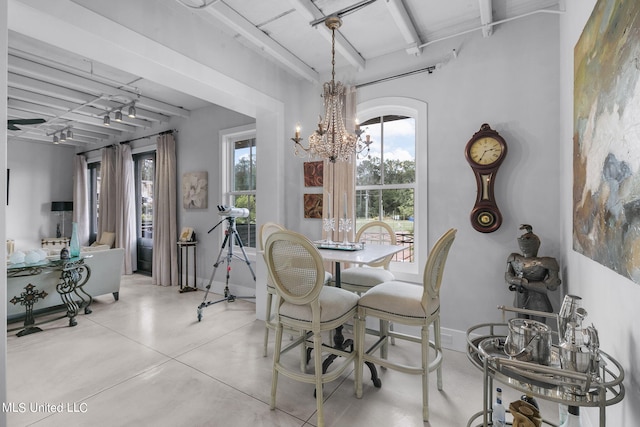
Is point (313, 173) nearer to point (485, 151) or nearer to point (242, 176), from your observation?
point (242, 176)

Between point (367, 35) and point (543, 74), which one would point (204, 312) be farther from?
point (543, 74)

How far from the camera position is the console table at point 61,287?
332 cm

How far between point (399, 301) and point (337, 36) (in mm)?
2428

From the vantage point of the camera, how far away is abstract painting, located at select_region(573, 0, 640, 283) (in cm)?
100

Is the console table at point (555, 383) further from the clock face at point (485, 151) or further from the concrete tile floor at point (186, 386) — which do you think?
the clock face at point (485, 151)

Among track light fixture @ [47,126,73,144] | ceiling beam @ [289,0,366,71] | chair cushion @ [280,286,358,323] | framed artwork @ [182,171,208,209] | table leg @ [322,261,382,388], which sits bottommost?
table leg @ [322,261,382,388]

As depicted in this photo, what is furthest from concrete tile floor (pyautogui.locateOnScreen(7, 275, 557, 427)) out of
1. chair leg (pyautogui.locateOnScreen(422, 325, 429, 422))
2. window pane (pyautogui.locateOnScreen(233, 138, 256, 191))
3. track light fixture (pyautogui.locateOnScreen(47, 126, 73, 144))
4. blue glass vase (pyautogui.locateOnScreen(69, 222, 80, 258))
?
track light fixture (pyautogui.locateOnScreen(47, 126, 73, 144))

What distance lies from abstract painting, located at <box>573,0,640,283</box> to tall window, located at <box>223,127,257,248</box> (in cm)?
381

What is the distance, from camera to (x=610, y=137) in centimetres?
118

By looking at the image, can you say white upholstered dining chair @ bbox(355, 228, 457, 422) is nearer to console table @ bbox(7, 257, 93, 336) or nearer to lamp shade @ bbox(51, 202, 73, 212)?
console table @ bbox(7, 257, 93, 336)

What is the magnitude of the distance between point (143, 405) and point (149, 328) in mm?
1479

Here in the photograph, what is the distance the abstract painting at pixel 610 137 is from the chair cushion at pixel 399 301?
0.88 m

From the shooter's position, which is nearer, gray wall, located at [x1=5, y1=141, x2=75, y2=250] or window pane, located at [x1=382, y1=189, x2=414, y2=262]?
window pane, located at [x1=382, y1=189, x2=414, y2=262]

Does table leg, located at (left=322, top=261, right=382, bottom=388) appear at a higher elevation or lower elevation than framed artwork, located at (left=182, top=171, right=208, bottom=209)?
lower
